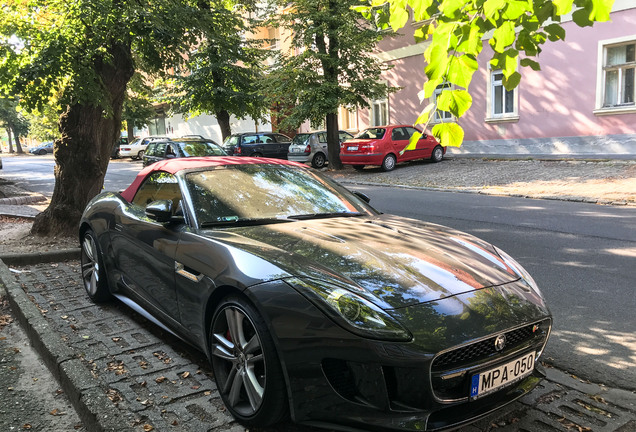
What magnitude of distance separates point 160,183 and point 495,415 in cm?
299

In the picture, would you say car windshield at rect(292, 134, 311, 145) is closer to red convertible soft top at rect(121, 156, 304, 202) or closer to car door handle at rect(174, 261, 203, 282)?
red convertible soft top at rect(121, 156, 304, 202)

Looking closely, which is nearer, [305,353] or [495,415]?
[305,353]

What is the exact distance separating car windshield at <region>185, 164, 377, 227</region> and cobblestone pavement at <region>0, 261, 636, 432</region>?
1.05m

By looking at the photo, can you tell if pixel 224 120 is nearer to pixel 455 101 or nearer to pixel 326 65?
pixel 326 65

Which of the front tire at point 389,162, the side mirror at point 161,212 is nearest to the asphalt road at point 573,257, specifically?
the side mirror at point 161,212

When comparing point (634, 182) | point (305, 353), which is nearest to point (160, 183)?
point (305, 353)

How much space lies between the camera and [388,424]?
2219 millimetres

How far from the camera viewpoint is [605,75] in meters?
16.2

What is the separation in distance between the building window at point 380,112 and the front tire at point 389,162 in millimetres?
5947

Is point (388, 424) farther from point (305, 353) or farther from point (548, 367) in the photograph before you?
point (548, 367)

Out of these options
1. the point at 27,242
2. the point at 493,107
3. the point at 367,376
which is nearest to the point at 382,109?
the point at 493,107

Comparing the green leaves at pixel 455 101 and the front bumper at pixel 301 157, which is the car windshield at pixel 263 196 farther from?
the front bumper at pixel 301 157

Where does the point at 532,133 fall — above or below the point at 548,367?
above

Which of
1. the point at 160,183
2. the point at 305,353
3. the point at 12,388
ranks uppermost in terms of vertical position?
the point at 160,183
